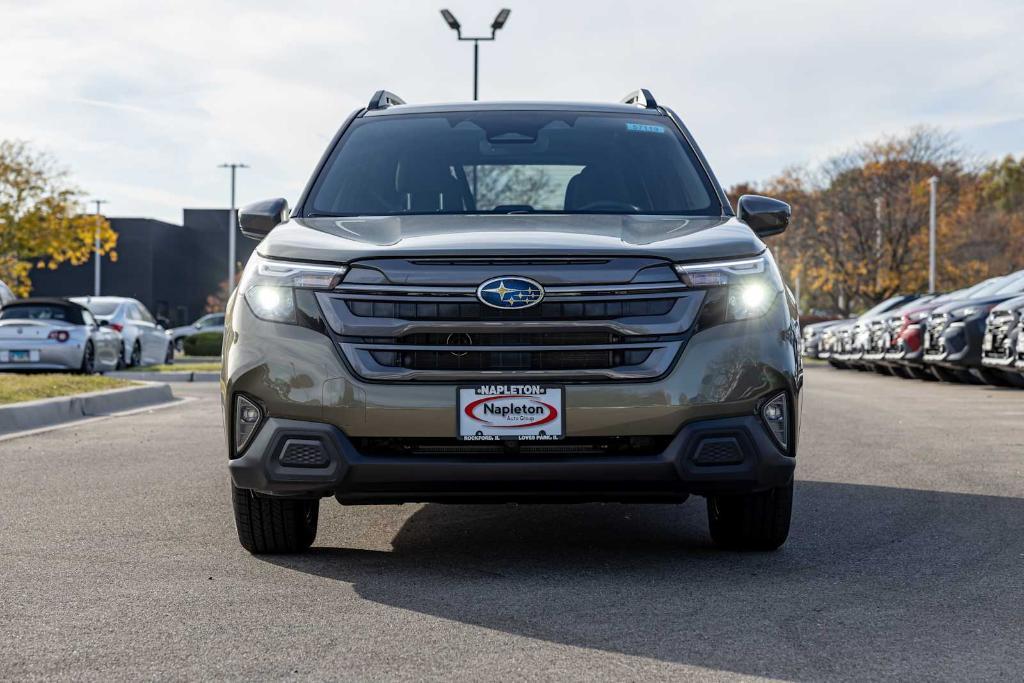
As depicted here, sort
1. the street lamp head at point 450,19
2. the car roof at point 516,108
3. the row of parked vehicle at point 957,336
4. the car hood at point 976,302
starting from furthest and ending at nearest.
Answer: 1. the street lamp head at point 450,19
2. the car hood at point 976,302
3. the row of parked vehicle at point 957,336
4. the car roof at point 516,108

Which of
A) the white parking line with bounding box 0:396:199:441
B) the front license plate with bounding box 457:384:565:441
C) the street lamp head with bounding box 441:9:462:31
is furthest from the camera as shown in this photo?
the street lamp head with bounding box 441:9:462:31

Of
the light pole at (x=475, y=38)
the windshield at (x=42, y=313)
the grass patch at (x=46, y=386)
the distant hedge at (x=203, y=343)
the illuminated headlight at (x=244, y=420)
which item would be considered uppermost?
the light pole at (x=475, y=38)

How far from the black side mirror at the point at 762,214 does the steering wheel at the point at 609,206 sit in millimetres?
486

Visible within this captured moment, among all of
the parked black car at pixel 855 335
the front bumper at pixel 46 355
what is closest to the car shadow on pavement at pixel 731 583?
the front bumper at pixel 46 355

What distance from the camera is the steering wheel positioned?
598 centimetres

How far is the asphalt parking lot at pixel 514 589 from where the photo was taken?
3789 mm

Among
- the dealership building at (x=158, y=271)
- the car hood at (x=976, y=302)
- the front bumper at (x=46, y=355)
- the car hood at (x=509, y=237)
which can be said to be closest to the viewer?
the car hood at (x=509, y=237)

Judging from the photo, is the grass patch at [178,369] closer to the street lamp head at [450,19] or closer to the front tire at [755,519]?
the street lamp head at [450,19]

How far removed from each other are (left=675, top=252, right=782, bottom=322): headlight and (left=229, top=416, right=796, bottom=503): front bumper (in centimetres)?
40

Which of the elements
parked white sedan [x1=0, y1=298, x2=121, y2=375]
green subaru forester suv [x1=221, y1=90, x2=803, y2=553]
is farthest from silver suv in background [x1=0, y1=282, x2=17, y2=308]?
green subaru forester suv [x1=221, y1=90, x2=803, y2=553]

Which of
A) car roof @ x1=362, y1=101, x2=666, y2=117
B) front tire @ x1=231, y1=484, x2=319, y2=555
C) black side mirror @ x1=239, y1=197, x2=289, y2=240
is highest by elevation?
car roof @ x1=362, y1=101, x2=666, y2=117

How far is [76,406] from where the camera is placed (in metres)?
13.4

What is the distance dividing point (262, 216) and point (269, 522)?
1.45m

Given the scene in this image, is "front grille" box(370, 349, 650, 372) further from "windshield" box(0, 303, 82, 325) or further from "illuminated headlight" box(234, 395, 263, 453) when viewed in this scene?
"windshield" box(0, 303, 82, 325)
